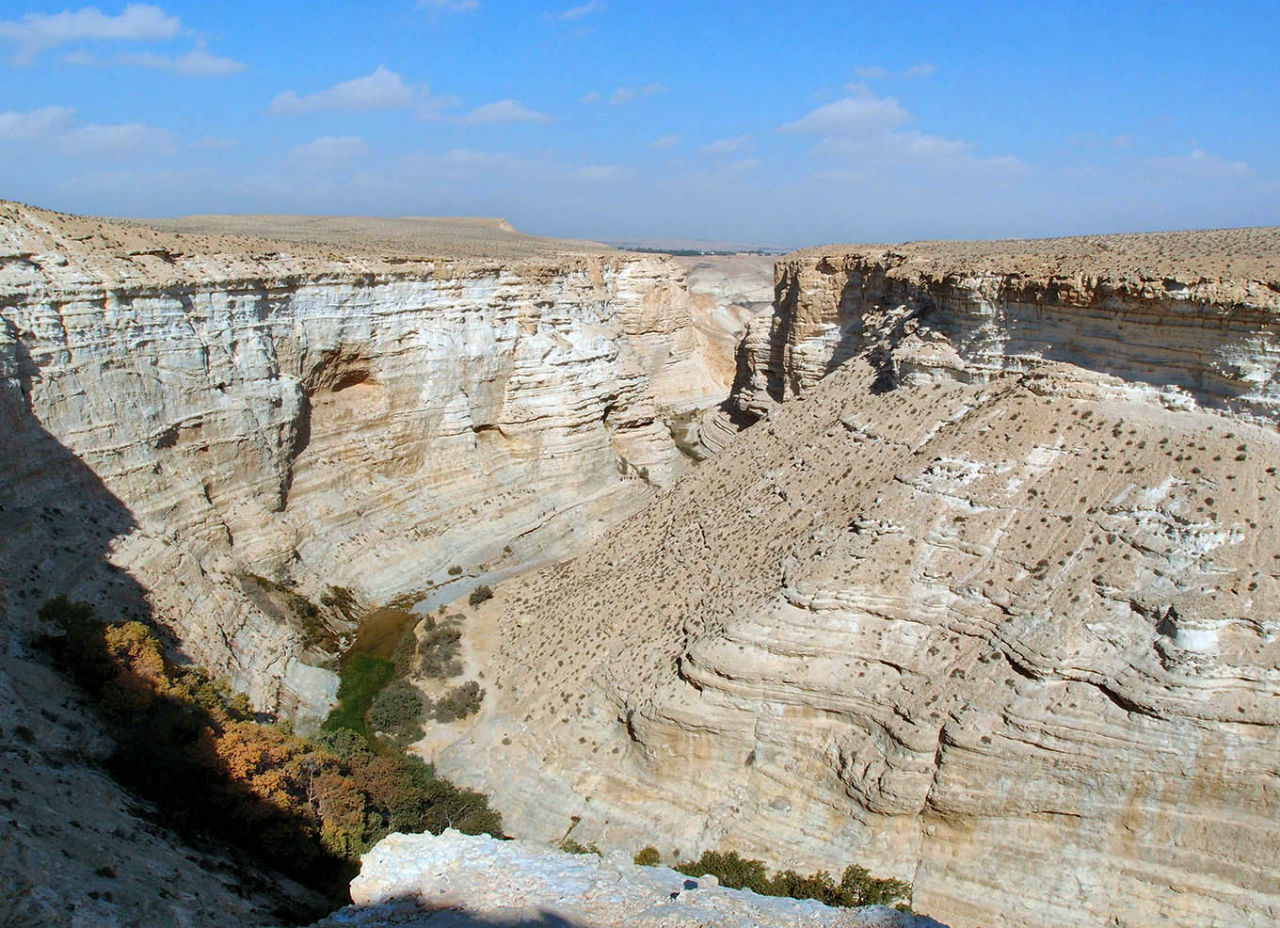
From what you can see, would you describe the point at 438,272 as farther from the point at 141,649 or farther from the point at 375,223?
the point at 375,223

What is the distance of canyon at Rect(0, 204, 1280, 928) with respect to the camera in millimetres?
12836

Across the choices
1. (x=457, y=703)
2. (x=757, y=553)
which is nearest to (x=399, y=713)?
(x=457, y=703)

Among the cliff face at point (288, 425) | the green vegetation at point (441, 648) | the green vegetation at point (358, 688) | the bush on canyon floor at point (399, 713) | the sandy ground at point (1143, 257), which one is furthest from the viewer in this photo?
the green vegetation at point (441, 648)

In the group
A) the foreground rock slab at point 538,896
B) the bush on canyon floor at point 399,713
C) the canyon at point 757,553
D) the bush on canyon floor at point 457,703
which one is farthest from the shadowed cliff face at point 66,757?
the bush on canyon floor at point 457,703

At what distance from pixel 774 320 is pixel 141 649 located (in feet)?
87.4

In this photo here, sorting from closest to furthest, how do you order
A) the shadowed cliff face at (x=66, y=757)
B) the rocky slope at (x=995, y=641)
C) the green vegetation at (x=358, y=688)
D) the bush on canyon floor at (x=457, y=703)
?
the shadowed cliff face at (x=66, y=757)
the rocky slope at (x=995, y=641)
the bush on canyon floor at (x=457, y=703)
the green vegetation at (x=358, y=688)

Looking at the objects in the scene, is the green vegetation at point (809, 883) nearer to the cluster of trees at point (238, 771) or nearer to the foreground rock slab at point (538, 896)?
the foreground rock slab at point (538, 896)

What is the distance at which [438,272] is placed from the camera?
26.9 meters

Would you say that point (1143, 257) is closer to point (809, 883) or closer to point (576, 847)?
point (809, 883)

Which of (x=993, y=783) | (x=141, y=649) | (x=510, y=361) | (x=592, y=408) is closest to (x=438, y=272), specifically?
(x=510, y=361)

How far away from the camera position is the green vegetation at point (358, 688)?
1972 cm

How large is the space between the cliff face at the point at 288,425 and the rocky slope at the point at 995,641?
263 inches

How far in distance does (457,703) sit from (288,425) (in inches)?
365

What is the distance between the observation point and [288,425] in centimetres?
2373
